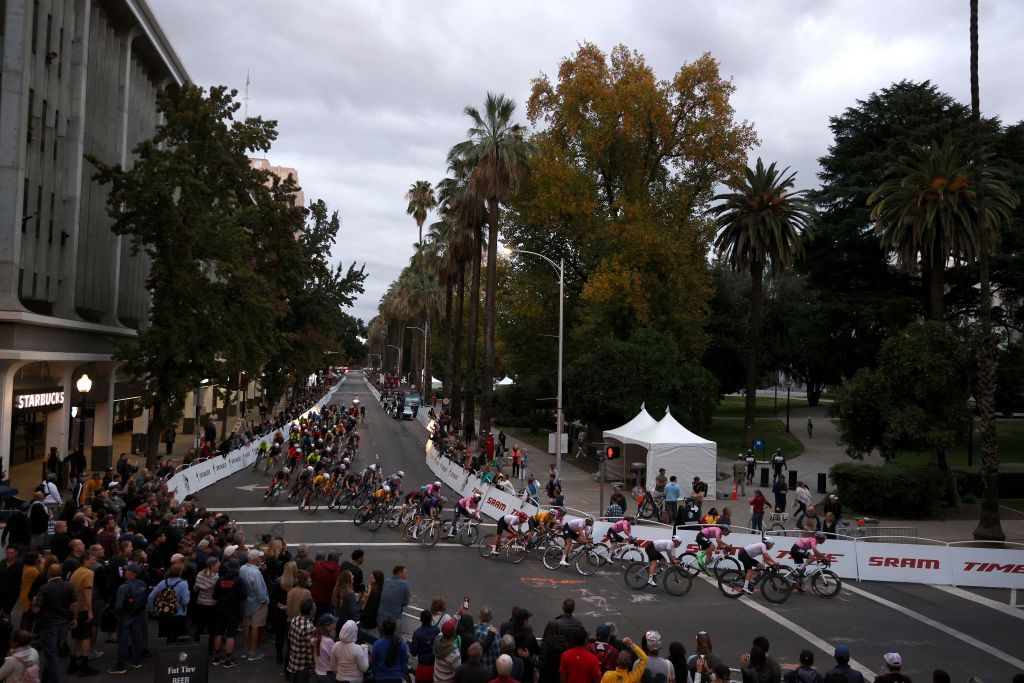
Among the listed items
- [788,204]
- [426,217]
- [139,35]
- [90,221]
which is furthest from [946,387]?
[426,217]

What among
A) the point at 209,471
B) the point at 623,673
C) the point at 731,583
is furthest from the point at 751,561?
the point at 209,471

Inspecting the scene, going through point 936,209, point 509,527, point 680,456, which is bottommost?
point 509,527

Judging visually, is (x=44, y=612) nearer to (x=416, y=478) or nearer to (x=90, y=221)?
(x=416, y=478)

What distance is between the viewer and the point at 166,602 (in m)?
11.3

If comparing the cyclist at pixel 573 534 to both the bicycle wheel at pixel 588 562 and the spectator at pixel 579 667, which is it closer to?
the bicycle wheel at pixel 588 562

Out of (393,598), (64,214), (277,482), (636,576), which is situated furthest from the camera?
(64,214)

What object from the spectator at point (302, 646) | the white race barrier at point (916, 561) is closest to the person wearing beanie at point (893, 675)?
the spectator at point (302, 646)

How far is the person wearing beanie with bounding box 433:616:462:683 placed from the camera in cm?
925

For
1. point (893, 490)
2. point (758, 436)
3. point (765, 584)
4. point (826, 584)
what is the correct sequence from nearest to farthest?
point (765, 584)
point (826, 584)
point (893, 490)
point (758, 436)

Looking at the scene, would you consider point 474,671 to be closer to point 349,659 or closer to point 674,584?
point 349,659

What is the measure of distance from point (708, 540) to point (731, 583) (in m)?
1.15

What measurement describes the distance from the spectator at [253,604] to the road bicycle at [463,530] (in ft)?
31.5

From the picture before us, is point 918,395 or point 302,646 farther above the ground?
point 918,395

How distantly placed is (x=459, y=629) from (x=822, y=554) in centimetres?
1071
